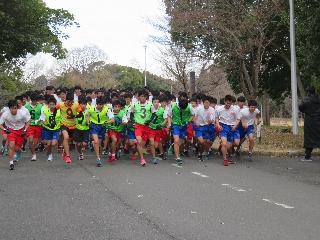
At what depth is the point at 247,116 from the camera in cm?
1304

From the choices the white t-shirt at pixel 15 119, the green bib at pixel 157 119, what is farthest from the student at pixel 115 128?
the white t-shirt at pixel 15 119

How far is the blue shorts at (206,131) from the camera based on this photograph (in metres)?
13.2

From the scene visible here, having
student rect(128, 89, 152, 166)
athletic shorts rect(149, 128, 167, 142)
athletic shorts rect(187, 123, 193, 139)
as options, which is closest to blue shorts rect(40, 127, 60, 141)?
student rect(128, 89, 152, 166)

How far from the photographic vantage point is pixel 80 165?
11688mm

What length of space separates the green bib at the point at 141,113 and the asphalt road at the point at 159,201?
122 cm

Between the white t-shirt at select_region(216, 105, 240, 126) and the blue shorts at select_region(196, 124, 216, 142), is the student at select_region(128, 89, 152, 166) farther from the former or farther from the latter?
the white t-shirt at select_region(216, 105, 240, 126)

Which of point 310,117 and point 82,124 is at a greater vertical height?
point 310,117

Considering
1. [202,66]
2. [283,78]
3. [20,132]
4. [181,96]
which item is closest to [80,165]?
[20,132]

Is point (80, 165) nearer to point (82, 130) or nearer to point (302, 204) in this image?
point (82, 130)

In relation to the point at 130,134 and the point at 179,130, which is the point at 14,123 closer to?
the point at 130,134

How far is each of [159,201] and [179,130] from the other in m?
5.48

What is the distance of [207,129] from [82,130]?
3.62 meters

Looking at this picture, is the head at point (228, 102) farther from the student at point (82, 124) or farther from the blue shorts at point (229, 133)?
the student at point (82, 124)

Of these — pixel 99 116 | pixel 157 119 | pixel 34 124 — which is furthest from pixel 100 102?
pixel 34 124
